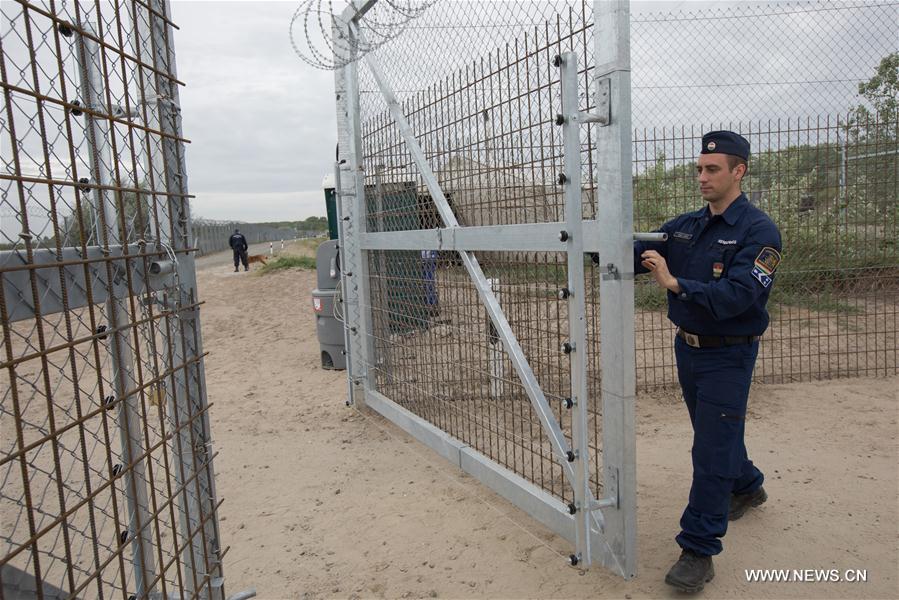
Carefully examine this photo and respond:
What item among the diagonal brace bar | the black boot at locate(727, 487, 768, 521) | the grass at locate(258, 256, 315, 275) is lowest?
the black boot at locate(727, 487, 768, 521)

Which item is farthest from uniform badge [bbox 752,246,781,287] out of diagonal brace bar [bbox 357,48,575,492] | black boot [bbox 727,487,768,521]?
black boot [bbox 727,487,768,521]

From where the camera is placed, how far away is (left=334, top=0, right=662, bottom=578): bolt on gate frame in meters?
2.82

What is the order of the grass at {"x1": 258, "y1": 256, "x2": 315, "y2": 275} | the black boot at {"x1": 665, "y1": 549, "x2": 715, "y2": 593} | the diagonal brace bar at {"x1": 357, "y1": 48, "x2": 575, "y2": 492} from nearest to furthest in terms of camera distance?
1. the black boot at {"x1": 665, "y1": 549, "x2": 715, "y2": 593}
2. the diagonal brace bar at {"x1": 357, "y1": 48, "x2": 575, "y2": 492}
3. the grass at {"x1": 258, "y1": 256, "x2": 315, "y2": 275}

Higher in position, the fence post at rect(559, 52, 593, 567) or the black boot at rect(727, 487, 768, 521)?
the fence post at rect(559, 52, 593, 567)

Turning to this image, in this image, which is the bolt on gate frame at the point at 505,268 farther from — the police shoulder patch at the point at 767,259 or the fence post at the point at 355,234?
the police shoulder patch at the point at 767,259

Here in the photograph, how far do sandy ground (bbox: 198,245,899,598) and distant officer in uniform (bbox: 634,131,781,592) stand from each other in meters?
0.34

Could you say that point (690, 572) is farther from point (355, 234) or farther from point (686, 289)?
point (355, 234)

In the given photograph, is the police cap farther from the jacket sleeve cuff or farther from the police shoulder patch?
the jacket sleeve cuff

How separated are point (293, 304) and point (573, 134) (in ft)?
37.7

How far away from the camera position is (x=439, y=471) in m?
4.52

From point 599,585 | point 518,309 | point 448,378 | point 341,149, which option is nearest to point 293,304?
point 341,149

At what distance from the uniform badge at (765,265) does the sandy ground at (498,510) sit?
1.39 meters

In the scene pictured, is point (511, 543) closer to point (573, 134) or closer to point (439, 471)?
point (439, 471)

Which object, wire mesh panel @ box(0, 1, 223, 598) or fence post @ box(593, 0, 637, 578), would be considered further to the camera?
fence post @ box(593, 0, 637, 578)
